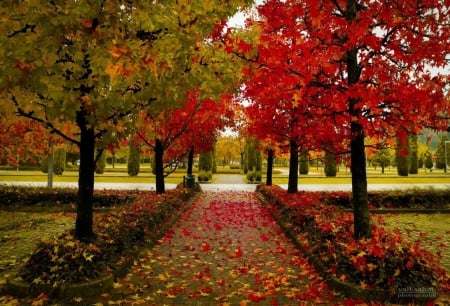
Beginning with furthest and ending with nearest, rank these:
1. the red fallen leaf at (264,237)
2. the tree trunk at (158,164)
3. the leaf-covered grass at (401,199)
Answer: the tree trunk at (158,164) < the leaf-covered grass at (401,199) < the red fallen leaf at (264,237)

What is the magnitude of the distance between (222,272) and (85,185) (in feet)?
10.2

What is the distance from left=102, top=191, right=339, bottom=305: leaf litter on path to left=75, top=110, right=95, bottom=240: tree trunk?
3.96ft

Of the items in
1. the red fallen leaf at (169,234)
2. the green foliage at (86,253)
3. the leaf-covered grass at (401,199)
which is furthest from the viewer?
the leaf-covered grass at (401,199)

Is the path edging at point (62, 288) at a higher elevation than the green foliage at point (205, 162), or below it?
below

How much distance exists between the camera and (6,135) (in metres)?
15.0

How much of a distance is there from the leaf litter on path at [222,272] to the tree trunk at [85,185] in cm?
121

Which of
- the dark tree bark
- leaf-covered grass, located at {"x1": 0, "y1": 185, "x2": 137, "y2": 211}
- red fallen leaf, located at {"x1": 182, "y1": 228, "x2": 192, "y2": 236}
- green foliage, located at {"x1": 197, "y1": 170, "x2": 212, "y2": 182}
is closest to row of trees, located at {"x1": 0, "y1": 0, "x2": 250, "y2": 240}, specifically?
the dark tree bark

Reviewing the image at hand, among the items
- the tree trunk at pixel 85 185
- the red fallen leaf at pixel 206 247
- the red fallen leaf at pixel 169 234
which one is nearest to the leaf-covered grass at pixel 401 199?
the red fallen leaf at pixel 169 234

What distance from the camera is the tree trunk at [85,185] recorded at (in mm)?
7188

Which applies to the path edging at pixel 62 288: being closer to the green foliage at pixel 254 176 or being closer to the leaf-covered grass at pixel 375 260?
the leaf-covered grass at pixel 375 260

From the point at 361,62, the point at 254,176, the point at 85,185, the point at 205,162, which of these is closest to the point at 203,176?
the point at 205,162

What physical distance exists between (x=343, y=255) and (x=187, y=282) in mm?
2678

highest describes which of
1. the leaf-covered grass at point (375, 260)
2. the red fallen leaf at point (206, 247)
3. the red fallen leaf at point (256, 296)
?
the leaf-covered grass at point (375, 260)

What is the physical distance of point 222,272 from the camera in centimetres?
702
